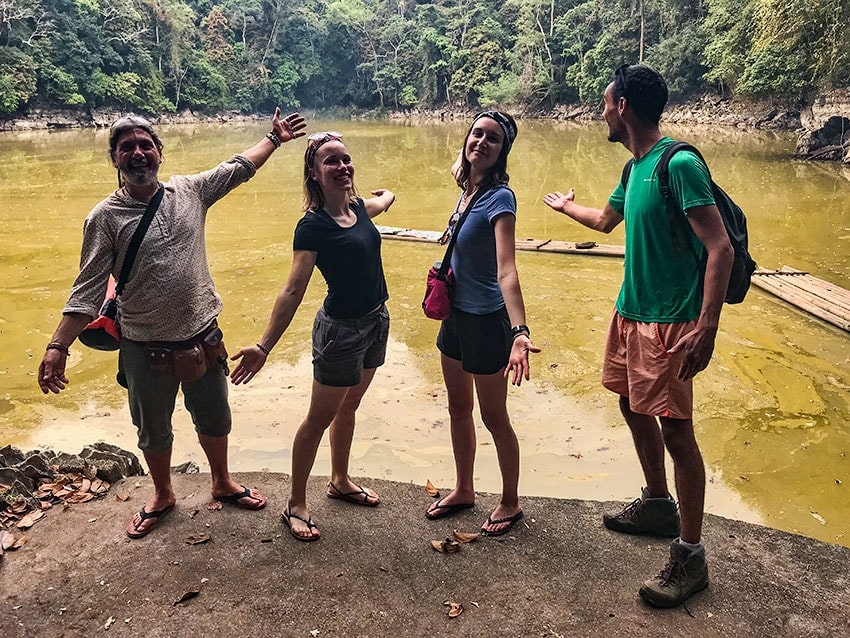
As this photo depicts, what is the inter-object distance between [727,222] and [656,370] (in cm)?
50

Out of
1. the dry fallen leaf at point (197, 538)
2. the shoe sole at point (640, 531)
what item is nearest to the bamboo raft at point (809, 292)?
the shoe sole at point (640, 531)

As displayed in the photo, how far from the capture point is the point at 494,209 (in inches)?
90.7

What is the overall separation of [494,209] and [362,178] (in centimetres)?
1295

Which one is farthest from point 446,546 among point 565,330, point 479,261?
point 565,330

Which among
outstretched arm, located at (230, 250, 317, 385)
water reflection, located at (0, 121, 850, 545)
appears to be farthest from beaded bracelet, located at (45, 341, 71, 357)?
water reflection, located at (0, 121, 850, 545)

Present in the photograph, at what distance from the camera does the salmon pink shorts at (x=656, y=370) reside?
6.67 ft

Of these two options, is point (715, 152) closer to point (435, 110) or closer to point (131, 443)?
point (131, 443)

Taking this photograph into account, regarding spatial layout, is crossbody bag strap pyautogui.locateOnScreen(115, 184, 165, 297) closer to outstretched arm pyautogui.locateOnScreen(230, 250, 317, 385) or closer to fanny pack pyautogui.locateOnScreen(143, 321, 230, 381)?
fanny pack pyautogui.locateOnScreen(143, 321, 230, 381)

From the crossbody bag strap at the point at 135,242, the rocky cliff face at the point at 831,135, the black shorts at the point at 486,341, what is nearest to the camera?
the crossbody bag strap at the point at 135,242

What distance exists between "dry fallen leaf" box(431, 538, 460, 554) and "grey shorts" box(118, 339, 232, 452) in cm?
97

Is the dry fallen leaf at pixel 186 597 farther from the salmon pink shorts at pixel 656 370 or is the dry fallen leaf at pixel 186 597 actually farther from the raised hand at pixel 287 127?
the raised hand at pixel 287 127

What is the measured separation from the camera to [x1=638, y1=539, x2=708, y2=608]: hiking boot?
6.80 ft

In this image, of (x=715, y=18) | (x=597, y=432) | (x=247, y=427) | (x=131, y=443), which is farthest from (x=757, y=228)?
(x=715, y=18)

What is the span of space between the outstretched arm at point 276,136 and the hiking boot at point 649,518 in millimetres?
2023
